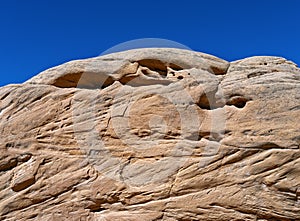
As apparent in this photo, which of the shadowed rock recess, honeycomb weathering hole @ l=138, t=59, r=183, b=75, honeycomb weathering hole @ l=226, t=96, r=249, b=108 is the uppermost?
honeycomb weathering hole @ l=138, t=59, r=183, b=75

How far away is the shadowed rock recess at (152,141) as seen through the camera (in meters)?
13.5

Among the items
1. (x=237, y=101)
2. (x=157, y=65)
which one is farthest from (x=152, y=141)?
(x=237, y=101)

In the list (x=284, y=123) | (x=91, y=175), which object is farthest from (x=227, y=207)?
(x=91, y=175)

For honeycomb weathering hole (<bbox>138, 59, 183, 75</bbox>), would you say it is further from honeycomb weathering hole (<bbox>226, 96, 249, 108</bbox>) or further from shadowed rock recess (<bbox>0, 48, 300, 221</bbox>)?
honeycomb weathering hole (<bbox>226, 96, 249, 108</bbox>)

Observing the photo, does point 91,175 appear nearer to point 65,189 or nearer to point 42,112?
point 65,189

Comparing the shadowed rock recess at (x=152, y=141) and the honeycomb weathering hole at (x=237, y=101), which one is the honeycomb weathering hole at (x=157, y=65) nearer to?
the shadowed rock recess at (x=152, y=141)

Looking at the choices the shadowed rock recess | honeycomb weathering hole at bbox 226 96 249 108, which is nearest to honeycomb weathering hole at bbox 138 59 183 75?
the shadowed rock recess

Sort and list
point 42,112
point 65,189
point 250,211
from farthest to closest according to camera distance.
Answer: point 42,112
point 65,189
point 250,211

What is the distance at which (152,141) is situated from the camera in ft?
47.0

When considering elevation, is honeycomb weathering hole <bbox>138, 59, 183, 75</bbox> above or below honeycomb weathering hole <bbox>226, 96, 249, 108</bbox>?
above

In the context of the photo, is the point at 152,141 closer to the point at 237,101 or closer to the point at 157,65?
the point at 157,65

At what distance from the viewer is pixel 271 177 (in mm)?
13422

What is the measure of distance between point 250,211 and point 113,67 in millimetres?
7696

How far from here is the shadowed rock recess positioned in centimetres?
1348
